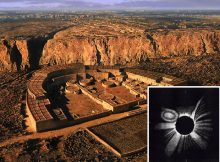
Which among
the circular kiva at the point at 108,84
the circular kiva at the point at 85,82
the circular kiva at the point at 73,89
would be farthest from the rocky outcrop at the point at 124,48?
the circular kiva at the point at 73,89

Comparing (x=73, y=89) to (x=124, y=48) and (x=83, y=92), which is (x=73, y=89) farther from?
(x=124, y=48)

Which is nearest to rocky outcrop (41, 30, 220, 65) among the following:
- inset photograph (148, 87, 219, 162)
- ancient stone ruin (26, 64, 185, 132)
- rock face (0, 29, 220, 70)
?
rock face (0, 29, 220, 70)

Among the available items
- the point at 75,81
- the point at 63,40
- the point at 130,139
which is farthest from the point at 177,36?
the point at 130,139

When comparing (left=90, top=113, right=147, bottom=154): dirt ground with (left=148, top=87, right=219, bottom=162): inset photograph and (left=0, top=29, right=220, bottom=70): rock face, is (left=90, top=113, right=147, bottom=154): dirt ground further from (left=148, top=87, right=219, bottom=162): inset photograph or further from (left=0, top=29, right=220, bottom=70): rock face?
(left=0, top=29, right=220, bottom=70): rock face

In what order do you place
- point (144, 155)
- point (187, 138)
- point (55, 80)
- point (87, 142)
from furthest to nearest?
point (55, 80) < point (87, 142) < point (144, 155) < point (187, 138)

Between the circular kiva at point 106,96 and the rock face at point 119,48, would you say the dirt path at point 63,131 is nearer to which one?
the circular kiva at point 106,96

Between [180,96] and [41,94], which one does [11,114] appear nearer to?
[41,94]

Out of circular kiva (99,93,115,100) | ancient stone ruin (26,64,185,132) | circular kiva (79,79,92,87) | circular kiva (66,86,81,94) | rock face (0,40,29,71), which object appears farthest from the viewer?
rock face (0,40,29,71)
